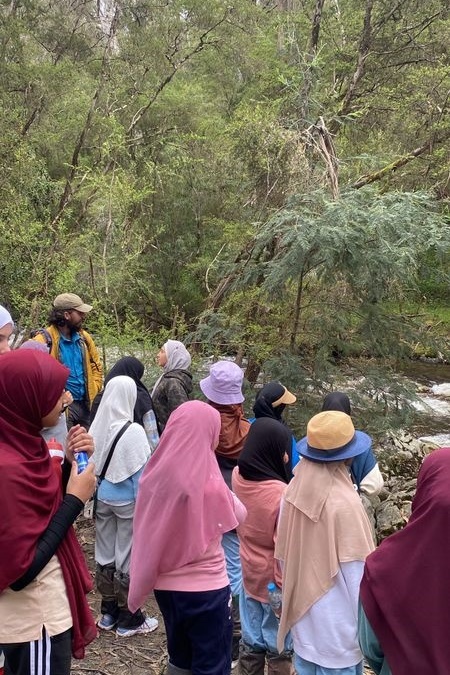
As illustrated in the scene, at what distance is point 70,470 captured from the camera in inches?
96.4

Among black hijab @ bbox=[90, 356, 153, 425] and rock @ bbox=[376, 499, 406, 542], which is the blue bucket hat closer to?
black hijab @ bbox=[90, 356, 153, 425]

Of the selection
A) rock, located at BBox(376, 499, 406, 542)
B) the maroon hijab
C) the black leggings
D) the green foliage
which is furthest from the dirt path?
rock, located at BBox(376, 499, 406, 542)

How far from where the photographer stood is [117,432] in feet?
12.3

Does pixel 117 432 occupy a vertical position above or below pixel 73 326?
below

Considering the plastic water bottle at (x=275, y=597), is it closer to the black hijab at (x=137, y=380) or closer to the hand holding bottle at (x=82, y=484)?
the hand holding bottle at (x=82, y=484)

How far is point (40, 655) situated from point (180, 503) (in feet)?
2.43

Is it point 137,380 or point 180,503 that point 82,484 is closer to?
point 180,503

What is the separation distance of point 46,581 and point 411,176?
8877 mm

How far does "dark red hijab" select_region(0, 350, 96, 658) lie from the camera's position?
2031 mm

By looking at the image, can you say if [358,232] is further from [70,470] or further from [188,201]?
[188,201]

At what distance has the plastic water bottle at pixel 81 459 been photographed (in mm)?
2421

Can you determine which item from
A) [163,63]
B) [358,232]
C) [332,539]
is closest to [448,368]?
[163,63]

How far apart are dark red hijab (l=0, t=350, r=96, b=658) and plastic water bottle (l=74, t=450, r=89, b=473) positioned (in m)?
0.16

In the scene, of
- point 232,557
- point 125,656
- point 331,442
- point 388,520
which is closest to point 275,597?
point 232,557
